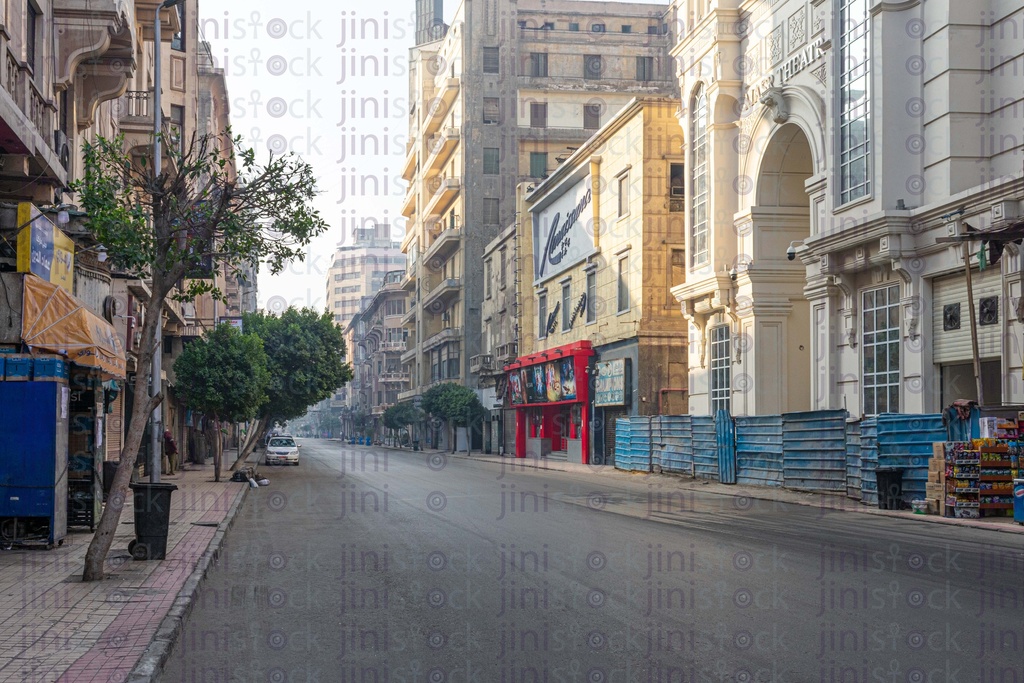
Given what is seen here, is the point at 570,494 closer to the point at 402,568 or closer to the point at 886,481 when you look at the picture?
the point at 886,481

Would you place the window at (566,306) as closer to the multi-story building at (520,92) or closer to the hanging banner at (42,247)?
the multi-story building at (520,92)

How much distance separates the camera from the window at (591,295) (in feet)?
164

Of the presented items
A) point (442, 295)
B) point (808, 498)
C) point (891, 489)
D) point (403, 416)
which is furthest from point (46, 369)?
point (403, 416)

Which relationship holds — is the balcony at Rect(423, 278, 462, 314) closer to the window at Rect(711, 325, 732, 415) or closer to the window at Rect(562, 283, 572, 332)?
the window at Rect(562, 283, 572, 332)

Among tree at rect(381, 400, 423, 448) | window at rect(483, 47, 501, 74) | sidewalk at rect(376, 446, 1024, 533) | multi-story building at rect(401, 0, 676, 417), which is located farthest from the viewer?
tree at rect(381, 400, 423, 448)

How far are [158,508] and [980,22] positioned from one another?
19.6 metres

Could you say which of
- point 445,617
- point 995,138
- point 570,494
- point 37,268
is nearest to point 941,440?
point 995,138

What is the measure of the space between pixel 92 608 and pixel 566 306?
153 ft

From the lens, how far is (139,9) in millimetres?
27203

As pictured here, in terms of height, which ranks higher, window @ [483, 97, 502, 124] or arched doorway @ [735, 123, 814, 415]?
window @ [483, 97, 502, 124]

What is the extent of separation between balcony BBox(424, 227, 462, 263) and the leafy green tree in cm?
1309

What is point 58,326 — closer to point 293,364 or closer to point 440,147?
A: point 293,364

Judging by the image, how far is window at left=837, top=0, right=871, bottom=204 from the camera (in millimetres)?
25353

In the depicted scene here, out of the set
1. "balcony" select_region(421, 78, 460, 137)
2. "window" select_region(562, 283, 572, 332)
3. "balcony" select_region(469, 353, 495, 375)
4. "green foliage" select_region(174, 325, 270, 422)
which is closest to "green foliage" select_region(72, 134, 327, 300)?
"green foliage" select_region(174, 325, 270, 422)
